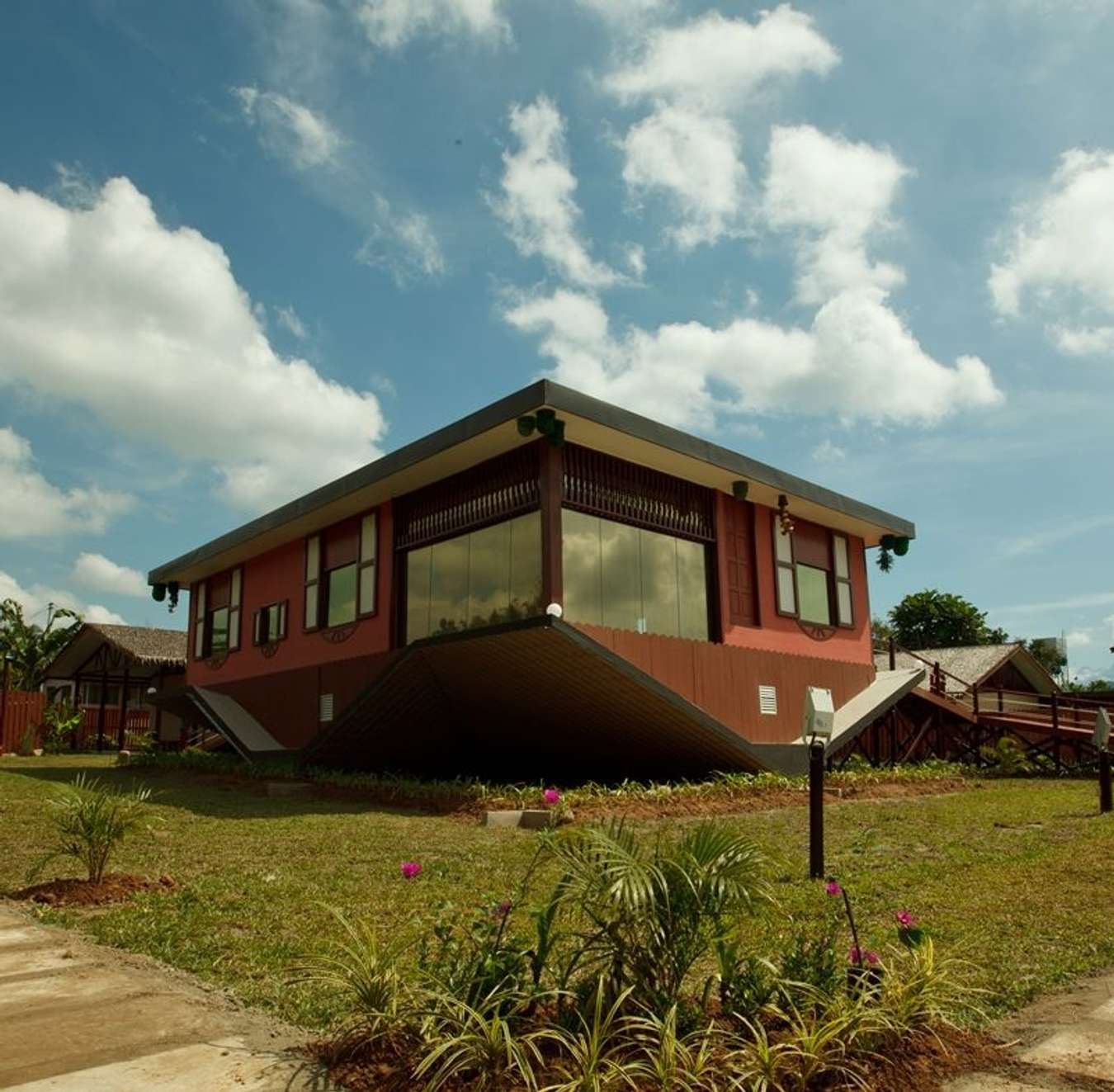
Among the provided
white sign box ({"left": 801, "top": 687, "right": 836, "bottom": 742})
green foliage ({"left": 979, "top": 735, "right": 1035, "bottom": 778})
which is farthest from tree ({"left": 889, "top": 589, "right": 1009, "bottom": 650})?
white sign box ({"left": 801, "top": 687, "right": 836, "bottom": 742})

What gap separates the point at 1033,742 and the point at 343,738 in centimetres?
1395

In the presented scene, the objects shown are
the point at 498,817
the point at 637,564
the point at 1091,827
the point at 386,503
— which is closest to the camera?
the point at 1091,827

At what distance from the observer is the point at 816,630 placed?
1864cm

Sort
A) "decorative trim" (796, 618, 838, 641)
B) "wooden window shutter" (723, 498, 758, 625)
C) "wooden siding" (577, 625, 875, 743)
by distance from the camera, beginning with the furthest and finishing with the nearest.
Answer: "decorative trim" (796, 618, 838, 641)
"wooden window shutter" (723, 498, 758, 625)
"wooden siding" (577, 625, 875, 743)

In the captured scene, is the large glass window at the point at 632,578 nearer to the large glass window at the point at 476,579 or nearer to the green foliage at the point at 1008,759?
the large glass window at the point at 476,579

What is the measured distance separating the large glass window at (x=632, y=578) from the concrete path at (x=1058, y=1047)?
9.52m

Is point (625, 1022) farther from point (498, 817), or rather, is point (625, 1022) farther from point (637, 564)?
point (637, 564)

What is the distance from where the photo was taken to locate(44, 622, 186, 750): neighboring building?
32969 mm

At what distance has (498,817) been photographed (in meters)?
11.5

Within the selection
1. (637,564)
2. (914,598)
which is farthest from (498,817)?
(914,598)

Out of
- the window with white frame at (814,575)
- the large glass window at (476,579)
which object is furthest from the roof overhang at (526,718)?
the window with white frame at (814,575)

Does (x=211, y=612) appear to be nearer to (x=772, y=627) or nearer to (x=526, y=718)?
(x=526, y=718)

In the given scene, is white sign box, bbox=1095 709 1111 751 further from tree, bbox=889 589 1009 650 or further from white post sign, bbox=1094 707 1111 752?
tree, bbox=889 589 1009 650

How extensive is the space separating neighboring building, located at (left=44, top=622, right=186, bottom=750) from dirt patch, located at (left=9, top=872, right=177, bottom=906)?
2546cm
